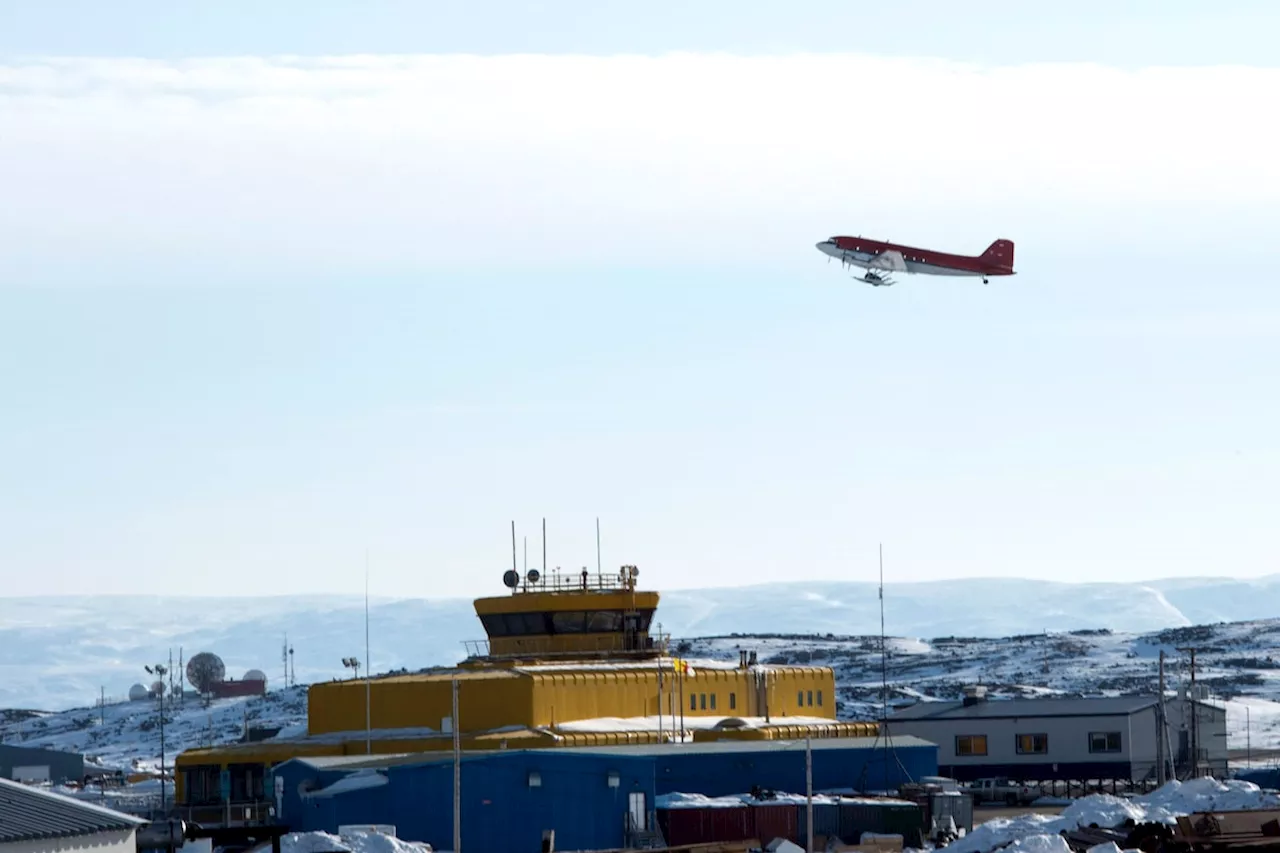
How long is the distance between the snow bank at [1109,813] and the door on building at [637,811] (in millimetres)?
9869

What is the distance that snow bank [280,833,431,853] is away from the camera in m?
56.4

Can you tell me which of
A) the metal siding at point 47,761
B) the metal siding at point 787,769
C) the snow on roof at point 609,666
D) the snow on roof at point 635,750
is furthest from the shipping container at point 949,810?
the metal siding at point 47,761

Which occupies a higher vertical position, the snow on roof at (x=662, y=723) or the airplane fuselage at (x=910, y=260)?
the airplane fuselage at (x=910, y=260)

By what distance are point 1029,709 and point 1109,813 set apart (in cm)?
3437

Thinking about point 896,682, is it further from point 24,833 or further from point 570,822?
point 24,833

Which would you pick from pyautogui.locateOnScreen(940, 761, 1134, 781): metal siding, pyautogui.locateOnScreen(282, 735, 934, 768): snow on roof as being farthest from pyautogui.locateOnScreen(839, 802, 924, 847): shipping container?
pyautogui.locateOnScreen(940, 761, 1134, 781): metal siding

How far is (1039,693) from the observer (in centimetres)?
16062

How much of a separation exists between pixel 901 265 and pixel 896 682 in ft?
240

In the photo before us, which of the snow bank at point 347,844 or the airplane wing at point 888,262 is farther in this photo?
the airplane wing at point 888,262

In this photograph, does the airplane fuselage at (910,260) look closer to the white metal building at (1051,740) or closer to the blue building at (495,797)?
the white metal building at (1051,740)

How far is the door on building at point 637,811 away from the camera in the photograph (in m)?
67.2

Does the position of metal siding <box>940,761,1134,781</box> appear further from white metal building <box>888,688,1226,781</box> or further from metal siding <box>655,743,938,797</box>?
metal siding <box>655,743,938,797</box>

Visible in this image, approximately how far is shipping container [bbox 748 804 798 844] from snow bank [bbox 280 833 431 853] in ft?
45.2

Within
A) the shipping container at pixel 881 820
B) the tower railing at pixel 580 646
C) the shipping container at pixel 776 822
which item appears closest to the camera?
the shipping container at pixel 776 822
